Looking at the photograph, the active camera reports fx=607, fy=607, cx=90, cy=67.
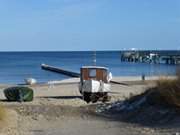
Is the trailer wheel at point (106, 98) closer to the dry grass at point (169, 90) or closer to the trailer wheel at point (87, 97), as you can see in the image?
the trailer wheel at point (87, 97)

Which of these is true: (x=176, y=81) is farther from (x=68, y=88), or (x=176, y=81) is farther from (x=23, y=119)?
(x=68, y=88)

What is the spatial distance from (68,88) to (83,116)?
63.5 ft

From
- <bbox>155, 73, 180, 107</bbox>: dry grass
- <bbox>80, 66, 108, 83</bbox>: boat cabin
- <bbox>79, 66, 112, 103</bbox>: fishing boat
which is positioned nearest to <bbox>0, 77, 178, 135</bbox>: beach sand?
<bbox>155, 73, 180, 107</bbox>: dry grass

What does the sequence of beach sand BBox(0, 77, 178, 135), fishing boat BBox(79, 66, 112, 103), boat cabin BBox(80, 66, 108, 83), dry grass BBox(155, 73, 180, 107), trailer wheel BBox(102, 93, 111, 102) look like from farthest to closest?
boat cabin BBox(80, 66, 108, 83) → fishing boat BBox(79, 66, 112, 103) → trailer wheel BBox(102, 93, 111, 102) → dry grass BBox(155, 73, 180, 107) → beach sand BBox(0, 77, 178, 135)

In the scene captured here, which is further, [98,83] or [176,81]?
[98,83]

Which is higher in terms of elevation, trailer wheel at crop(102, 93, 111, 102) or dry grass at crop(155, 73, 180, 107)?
dry grass at crop(155, 73, 180, 107)

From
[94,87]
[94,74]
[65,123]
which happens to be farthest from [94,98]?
[65,123]

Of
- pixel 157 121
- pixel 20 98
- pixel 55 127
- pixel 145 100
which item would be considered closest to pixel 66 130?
pixel 55 127

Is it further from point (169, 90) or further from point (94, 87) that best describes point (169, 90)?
point (94, 87)

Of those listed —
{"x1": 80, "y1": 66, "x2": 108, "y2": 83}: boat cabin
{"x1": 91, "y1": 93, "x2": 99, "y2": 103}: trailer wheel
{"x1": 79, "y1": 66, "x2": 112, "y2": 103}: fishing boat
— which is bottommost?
{"x1": 91, "y1": 93, "x2": 99, "y2": 103}: trailer wheel

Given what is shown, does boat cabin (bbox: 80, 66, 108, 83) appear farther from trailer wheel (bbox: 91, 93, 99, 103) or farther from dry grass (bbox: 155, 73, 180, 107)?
dry grass (bbox: 155, 73, 180, 107)

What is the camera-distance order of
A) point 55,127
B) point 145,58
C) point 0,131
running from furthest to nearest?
point 145,58, point 55,127, point 0,131

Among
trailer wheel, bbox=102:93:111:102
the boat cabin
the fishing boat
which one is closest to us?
trailer wheel, bbox=102:93:111:102

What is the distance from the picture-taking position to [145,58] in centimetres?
12025
